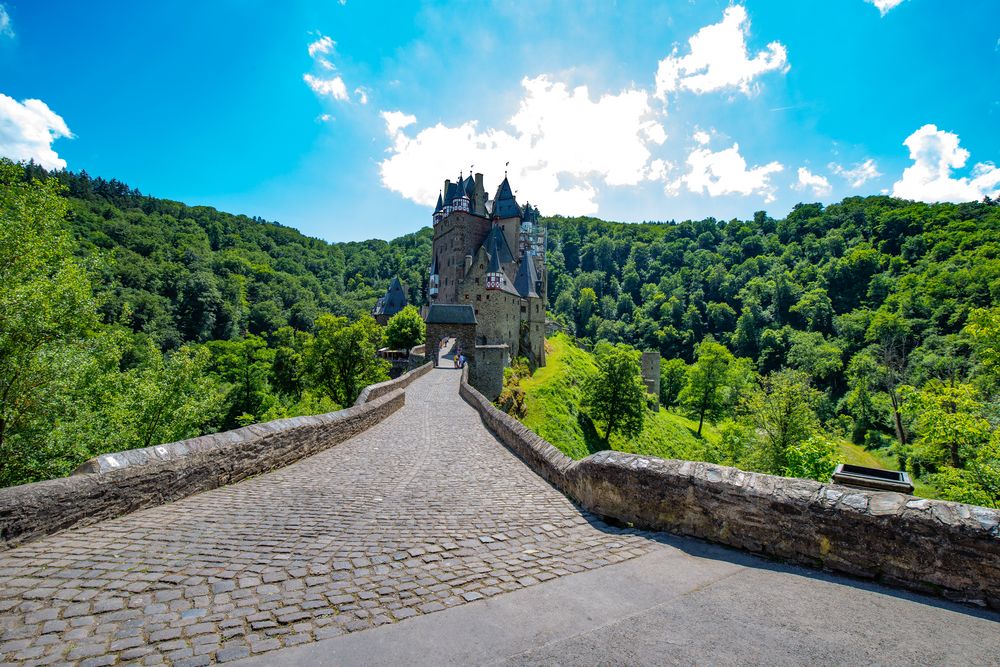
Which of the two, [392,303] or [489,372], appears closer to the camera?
[489,372]

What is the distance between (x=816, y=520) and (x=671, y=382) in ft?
263

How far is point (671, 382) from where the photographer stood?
79688 mm

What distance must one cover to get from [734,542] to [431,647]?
11.9ft

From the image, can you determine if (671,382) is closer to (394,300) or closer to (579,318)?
(579,318)

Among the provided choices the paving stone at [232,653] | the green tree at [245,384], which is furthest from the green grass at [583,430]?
the green tree at [245,384]

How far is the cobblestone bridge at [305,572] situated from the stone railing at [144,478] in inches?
8.8

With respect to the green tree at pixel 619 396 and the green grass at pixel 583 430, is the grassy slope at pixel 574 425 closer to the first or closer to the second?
the green grass at pixel 583 430

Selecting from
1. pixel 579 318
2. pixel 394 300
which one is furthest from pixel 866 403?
pixel 579 318

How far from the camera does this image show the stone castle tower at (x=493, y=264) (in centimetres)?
4425

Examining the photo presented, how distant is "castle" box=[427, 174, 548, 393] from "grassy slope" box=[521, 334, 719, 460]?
412 centimetres

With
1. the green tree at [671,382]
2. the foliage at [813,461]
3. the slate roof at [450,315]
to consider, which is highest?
the slate roof at [450,315]

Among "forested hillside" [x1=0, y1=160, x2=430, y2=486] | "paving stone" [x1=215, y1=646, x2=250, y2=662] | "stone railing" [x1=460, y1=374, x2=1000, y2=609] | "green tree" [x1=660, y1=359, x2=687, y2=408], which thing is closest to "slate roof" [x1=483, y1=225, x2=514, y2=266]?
"forested hillside" [x1=0, y1=160, x2=430, y2=486]

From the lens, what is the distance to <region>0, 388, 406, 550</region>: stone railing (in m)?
4.77

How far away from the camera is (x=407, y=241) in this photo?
144125mm
